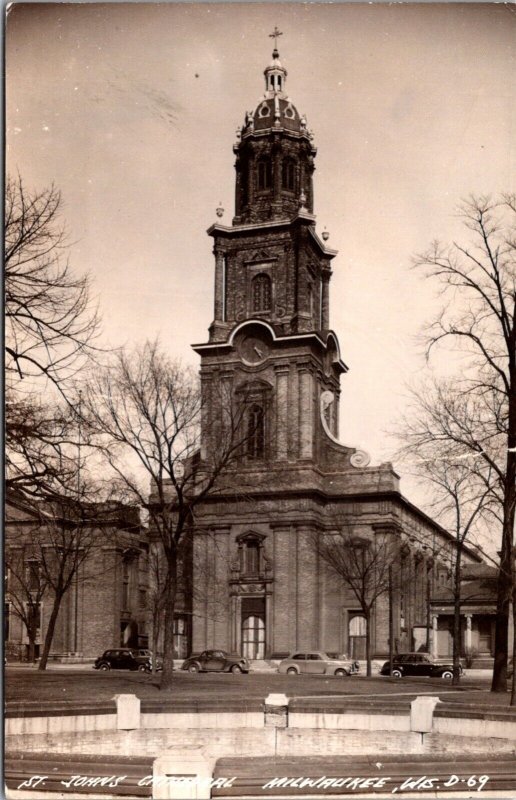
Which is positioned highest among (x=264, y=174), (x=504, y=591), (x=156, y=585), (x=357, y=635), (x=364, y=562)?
(x=264, y=174)

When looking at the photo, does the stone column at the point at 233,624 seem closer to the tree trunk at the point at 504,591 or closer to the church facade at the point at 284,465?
the church facade at the point at 284,465

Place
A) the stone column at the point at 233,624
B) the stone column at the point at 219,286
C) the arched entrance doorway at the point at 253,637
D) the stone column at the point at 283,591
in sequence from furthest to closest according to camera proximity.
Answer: the arched entrance doorway at the point at 253,637 < the stone column at the point at 233,624 < the stone column at the point at 283,591 < the stone column at the point at 219,286

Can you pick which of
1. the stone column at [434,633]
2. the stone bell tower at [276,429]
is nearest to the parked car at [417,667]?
the stone column at [434,633]

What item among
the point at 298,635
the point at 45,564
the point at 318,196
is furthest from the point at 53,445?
the point at 298,635

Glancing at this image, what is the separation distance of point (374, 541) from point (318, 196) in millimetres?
7724

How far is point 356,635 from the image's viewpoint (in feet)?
73.3

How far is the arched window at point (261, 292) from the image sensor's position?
22.6 metres

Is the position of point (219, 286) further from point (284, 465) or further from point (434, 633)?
point (434, 633)

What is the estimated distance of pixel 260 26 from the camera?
12.7 meters

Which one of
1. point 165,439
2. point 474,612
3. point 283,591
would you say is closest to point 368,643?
point 474,612

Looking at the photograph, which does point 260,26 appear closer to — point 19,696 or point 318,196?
point 318,196

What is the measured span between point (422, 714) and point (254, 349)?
11.3 m

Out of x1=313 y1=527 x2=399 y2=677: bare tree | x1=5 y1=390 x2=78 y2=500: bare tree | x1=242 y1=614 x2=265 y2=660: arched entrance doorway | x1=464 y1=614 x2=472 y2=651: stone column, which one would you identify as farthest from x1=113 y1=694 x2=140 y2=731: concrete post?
x1=242 y1=614 x2=265 y2=660: arched entrance doorway

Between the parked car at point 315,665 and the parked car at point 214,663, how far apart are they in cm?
103
